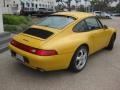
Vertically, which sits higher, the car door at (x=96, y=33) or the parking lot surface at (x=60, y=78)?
the car door at (x=96, y=33)

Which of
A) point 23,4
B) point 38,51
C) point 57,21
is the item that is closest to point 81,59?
point 57,21

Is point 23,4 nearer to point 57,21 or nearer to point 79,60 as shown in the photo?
point 57,21

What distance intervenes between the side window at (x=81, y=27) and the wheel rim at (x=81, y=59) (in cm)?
50

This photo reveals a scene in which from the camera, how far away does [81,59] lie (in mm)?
4750

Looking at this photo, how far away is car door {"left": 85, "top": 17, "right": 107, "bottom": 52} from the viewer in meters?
5.19

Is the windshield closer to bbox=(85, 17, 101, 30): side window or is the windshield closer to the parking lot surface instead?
bbox=(85, 17, 101, 30): side window

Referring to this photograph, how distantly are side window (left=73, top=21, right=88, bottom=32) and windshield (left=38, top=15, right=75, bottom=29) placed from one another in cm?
20

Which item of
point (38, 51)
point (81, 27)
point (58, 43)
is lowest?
point (38, 51)

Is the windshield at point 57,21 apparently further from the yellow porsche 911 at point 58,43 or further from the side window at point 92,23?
the side window at point 92,23

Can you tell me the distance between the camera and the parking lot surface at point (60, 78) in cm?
398

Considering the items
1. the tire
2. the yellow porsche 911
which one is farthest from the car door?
the tire

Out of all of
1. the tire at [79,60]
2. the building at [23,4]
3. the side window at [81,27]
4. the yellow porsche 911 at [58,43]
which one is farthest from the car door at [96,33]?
the building at [23,4]

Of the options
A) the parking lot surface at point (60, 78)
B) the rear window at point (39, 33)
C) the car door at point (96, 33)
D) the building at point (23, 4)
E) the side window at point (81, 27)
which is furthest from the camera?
the building at point (23, 4)

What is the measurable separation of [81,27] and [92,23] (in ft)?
2.20
